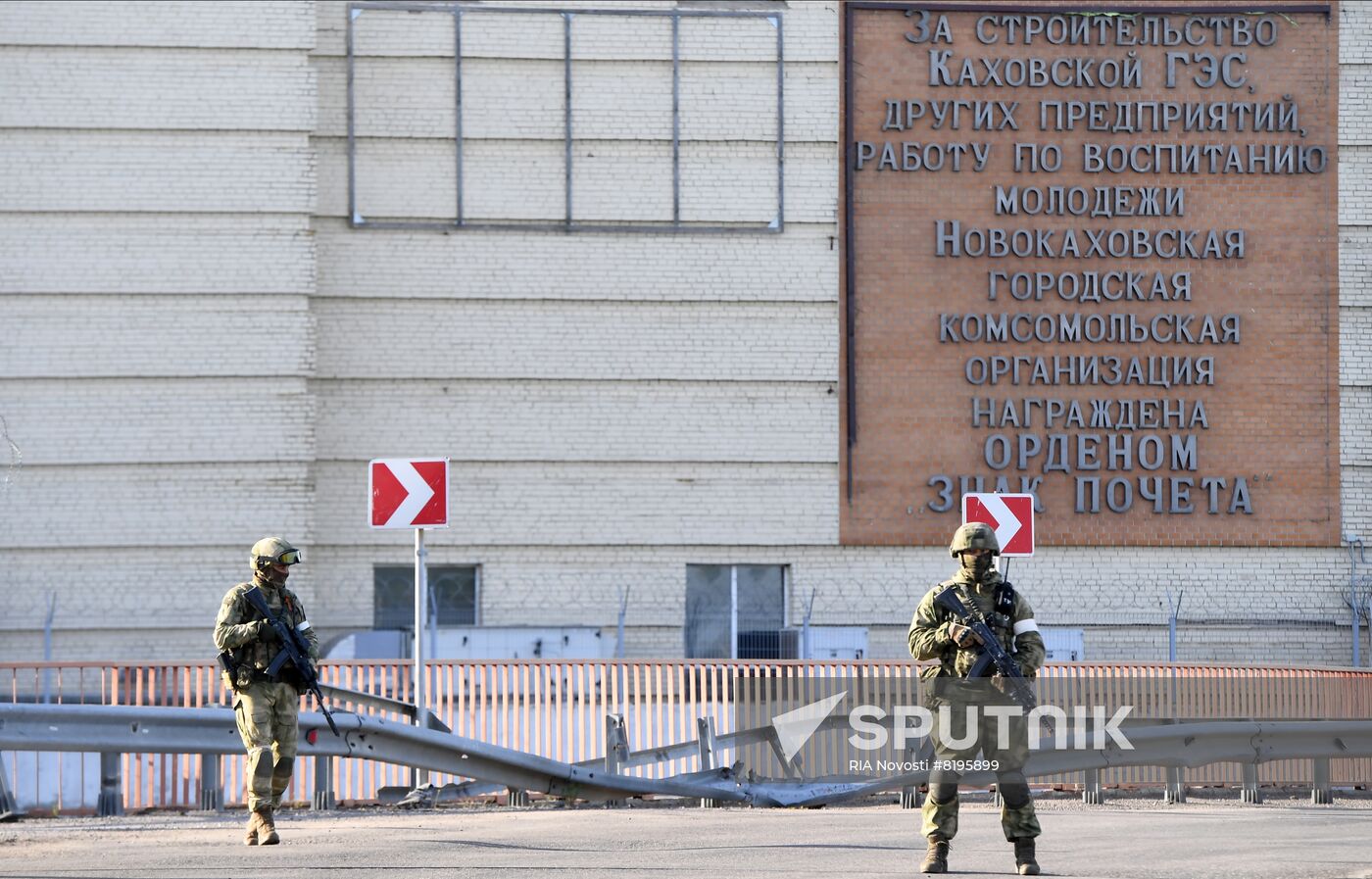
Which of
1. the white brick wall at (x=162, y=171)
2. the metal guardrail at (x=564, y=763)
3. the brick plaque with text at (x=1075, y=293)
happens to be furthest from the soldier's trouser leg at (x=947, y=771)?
the white brick wall at (x=162, y=171)

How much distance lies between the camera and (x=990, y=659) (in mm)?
9648

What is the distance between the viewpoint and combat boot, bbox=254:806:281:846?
11297 millimetres

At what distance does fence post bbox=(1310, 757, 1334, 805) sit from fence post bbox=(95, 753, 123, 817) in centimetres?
874

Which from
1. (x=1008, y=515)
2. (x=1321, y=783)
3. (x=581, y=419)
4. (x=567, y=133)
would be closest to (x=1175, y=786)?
(x=1321, y=783)

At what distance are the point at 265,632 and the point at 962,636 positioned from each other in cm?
414

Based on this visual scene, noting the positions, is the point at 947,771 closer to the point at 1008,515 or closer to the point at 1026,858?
the point at 1026,858

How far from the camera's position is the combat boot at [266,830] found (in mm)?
11297

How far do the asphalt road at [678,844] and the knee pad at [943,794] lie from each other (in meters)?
0.51

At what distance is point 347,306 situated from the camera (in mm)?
25641

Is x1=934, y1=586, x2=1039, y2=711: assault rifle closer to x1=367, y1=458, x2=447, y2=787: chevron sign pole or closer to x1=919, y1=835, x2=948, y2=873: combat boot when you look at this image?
x1=919, y1=835, x2=948, y2=873: combat boot

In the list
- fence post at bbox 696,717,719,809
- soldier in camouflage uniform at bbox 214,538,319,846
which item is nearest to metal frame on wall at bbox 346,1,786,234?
fence post at bbox 696,717,719,809

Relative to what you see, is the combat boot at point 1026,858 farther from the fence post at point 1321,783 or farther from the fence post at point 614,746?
the fence post at point 1321,783

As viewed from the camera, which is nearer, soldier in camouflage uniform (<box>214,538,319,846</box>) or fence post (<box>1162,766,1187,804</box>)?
soldier in camouflage uniform (<box>214,538,319,846</box>)

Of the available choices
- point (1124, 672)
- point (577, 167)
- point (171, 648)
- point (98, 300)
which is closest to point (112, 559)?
point (171, 648)
